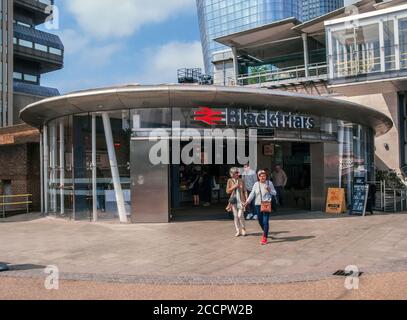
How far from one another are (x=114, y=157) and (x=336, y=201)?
7.40 meters

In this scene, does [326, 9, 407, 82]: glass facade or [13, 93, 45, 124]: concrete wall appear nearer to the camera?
[326, 9, 407, 82]: glass facade

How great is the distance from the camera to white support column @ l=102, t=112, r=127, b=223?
13.1m

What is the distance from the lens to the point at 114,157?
43.6ft

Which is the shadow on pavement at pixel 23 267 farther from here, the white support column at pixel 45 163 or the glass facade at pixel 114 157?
the white support column at pixel 45 163

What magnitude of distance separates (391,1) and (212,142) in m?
20.6

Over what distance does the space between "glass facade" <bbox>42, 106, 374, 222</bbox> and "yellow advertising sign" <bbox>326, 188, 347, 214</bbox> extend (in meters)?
0.57

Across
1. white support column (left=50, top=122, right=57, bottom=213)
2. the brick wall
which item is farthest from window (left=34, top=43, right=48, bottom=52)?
white support column (left=50, top=122, right=57, bottom=213)

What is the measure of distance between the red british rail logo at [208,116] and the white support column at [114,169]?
8.64ft

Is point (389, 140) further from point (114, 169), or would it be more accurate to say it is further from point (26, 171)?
point (26, 171)

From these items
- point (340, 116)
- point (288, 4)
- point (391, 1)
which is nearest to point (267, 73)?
point (391, 1)

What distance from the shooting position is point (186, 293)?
19.9ft

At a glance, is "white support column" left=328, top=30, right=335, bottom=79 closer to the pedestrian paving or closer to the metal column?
the pedestrian paving

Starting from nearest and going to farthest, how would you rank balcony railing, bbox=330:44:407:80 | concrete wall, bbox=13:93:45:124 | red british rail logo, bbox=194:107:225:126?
red british rail logo, bbox=194:107:225:126 → balcony railing, bbox=330:44:407:80 → concrete wall, bbox=13:93:45:124
